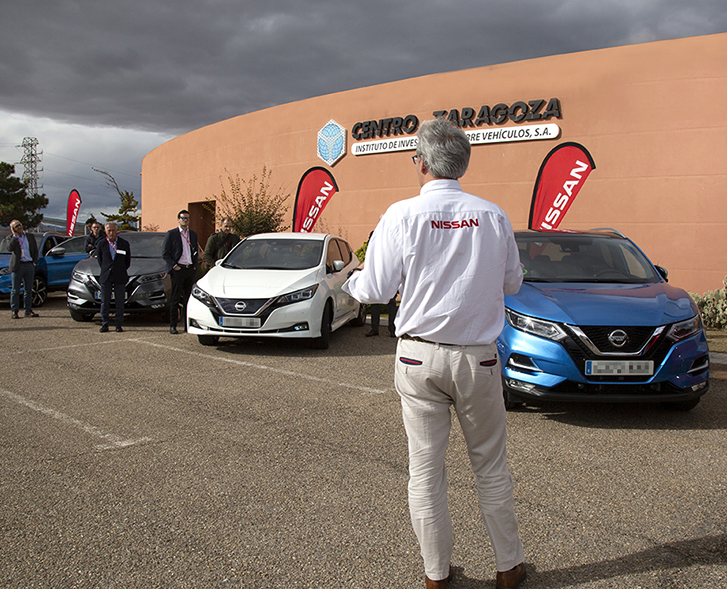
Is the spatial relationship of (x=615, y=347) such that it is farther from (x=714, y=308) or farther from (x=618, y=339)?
(x=714, y=308)

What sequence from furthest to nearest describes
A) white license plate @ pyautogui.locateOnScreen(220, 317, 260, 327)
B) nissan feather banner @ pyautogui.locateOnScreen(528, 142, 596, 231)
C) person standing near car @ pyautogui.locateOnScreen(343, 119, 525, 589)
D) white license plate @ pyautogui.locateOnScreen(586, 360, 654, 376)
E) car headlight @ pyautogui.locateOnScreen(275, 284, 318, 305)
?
1. nissan feather banner @ pyautogui.locateOnScreen(528, 142, 596, 231)
2. car headlight @ pyautogui.locateOnScreen(275, 284, 318, 305)
3. white license plate @ pyautogui.locateOnScreen(220, 317, 260, 327)
4. white license plate @ pyautogui.locateOnScreen(586, 360, 654, 376)
5. person standing near car @ pyautogui.locateOnScreen(343, 119, 525, 589)

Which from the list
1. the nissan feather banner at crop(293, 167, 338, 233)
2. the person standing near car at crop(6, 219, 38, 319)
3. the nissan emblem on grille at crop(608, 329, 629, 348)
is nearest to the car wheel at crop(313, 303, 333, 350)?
the nissan emblem on grille at crop(608, 329, 629, 348)

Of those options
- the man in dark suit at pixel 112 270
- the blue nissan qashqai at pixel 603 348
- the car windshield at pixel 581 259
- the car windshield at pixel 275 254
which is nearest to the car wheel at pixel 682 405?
the blue nissan qashqai at pixel 603 348

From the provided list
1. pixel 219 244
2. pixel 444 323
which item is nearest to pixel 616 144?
pixel 219 244

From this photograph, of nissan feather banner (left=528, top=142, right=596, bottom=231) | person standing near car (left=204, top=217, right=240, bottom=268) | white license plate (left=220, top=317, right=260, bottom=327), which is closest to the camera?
white license plate (left=220, top=317, right=260, bottom=327)

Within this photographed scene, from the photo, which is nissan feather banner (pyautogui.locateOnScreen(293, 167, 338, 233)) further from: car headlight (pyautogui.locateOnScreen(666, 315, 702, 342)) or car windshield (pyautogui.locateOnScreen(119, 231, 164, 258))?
car headlight (pyautogui.locateOnScreen(666, 315, 702, 342))

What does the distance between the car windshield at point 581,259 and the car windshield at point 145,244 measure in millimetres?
7488

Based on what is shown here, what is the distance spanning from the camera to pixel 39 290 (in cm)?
1268

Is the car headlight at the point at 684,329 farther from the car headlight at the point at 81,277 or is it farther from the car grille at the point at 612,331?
the car headlight at the point at 81,277

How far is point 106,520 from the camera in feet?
9.90

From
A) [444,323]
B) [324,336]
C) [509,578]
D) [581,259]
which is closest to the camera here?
[444,323]

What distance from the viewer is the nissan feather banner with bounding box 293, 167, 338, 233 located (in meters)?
18.0

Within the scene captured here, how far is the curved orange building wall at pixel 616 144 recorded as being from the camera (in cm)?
1266

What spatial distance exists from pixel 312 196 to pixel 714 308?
11373 mm
